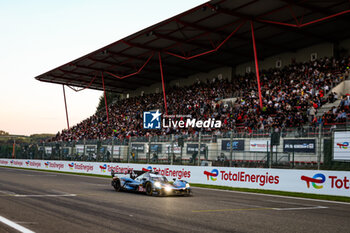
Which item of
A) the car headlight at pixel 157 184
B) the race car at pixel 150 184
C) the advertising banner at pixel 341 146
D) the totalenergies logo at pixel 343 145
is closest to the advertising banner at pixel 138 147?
the race car at pixel 150 184

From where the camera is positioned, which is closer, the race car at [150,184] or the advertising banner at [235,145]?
the race car at [150,184]

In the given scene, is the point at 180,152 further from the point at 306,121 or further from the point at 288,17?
the point at 288,17

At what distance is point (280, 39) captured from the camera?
34094 millimetres

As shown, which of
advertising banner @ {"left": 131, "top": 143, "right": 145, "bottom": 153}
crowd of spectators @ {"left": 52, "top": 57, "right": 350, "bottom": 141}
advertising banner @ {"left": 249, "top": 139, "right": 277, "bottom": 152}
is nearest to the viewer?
advertising banner @ {"left": 249, "top": 139, "right": 277, "bottom": 152}

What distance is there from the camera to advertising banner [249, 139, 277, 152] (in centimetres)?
1802

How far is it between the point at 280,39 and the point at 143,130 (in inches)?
652

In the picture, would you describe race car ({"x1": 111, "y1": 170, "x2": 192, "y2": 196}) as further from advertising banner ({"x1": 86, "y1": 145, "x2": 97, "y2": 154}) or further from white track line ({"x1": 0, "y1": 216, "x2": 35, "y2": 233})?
advertising banner ({"x1": 86, "y1": 145, "x2": 97, "y2": 154})

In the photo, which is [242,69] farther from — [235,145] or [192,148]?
[235,145]

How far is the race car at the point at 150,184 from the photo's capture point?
1362 centimetres

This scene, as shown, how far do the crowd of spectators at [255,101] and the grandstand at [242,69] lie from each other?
9 centimetres

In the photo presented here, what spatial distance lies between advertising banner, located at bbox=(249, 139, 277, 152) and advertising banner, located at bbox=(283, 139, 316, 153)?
56 centimetres

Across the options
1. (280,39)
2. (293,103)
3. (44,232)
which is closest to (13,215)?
(44,232)

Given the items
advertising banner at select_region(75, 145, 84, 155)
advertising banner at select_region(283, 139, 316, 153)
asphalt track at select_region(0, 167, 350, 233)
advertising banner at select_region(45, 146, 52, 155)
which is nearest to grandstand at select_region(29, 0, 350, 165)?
advertising banner at select_region(283, 139, 316, 153)

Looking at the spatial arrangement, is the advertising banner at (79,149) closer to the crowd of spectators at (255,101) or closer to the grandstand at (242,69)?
the grandstand at (242,69)
